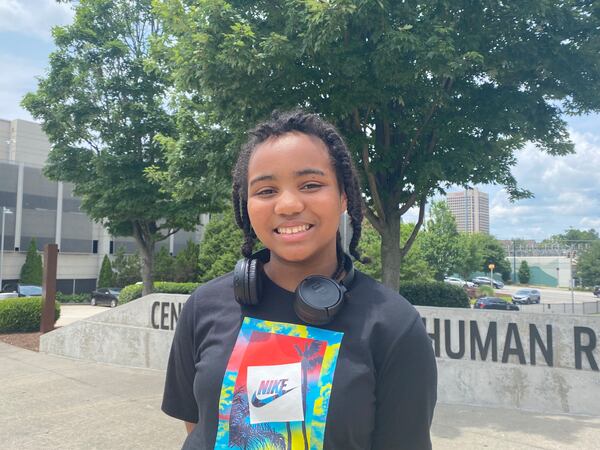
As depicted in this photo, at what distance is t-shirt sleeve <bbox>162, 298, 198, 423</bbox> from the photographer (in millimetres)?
1651

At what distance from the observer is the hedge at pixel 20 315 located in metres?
12.6

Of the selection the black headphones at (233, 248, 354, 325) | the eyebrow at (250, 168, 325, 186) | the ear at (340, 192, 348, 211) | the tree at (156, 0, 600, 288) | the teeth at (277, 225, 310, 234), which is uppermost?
the tree at (156, 0, 600, 288)

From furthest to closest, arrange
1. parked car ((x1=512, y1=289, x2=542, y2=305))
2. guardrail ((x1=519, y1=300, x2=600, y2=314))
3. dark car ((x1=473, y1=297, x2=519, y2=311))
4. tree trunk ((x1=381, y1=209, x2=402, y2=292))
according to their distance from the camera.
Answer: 1. parked car ((x1=512, y1=289, x2=542, y2=305))
2. dark car ((x1=473, y1=297, x2=519, y2=311))
3. guardrail ((x1=519, y1=300, x2=600, y2=314))
4. tree trunk ((x1=381, y1=209, x2=402, y2=292))

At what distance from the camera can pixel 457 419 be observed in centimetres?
559

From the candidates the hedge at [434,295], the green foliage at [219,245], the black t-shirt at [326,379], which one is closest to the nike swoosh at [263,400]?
the black t-shirt at [326,379]

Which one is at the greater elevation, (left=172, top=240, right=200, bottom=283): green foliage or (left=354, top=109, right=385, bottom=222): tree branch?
(left=354, top=109, right=385, bottom=222): tree branch

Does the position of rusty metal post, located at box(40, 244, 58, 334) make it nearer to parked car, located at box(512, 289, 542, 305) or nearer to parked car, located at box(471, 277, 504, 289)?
parked car, located at box(512, 289, 542, 305)

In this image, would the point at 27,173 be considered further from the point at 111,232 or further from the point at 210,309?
the point at 210,309

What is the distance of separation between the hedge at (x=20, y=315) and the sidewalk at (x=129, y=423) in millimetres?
6076

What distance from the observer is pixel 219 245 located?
92.2 ft

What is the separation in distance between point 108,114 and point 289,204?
1352 centimetres

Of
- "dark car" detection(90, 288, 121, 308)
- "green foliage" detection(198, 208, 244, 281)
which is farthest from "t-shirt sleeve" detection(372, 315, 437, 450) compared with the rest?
"dark car" detection(90, 288, 121, 308)

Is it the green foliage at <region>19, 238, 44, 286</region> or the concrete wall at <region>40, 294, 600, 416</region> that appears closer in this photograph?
the concrete wall at <region>40, 294, 600, 416</region>

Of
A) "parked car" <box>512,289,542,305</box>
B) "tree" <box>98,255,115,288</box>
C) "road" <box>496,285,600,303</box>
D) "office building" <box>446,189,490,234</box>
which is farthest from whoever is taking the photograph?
"office building" <box>446,189,490,234</box>
